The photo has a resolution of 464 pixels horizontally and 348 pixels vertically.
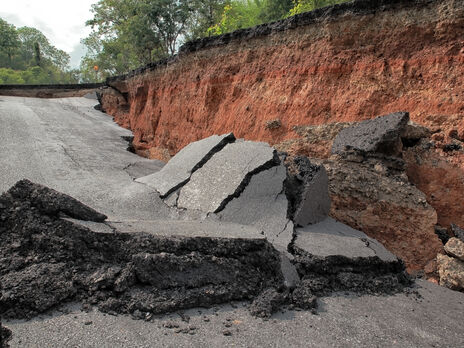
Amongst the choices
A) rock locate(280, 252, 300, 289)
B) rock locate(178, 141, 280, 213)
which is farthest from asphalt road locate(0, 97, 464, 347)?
rock locate(178, 141, 280, 213)

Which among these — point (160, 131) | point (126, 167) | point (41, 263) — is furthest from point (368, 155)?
point (160, 131)

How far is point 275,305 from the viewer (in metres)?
2.30

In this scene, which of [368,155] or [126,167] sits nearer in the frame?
[368,155]

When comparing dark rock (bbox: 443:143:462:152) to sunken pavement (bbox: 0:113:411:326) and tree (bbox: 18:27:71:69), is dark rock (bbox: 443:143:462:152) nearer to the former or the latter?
sunken pavement (bbox: 0:113:411:326)

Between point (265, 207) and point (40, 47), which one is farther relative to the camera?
point (40, 47)

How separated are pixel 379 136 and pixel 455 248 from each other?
1.76 metres

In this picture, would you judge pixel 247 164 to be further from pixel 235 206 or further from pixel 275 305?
pixel 275 305

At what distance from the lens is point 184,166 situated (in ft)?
15.1

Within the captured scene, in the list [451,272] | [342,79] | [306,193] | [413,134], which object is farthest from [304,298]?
[342,79]

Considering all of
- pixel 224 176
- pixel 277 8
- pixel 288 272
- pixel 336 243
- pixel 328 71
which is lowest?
pixel 288 272

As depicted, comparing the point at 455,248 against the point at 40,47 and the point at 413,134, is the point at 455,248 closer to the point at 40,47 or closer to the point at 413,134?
the point at 413,134

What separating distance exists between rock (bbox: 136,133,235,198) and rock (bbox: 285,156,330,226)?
128 centimetres

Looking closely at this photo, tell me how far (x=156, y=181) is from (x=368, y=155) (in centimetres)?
333

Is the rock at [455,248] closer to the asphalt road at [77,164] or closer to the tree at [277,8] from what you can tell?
the asphalt road at [77,164]
